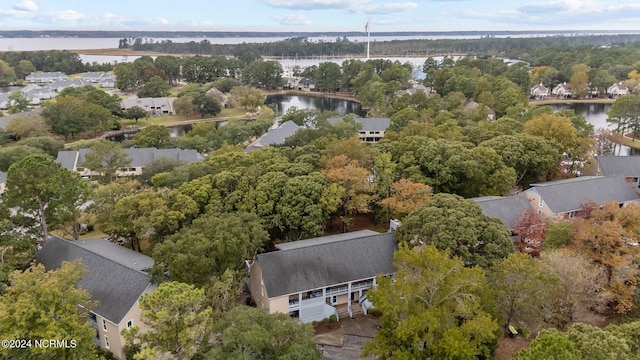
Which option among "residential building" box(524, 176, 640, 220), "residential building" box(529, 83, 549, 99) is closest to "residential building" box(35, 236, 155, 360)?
"residential building" box(524, 176, 640, 220)

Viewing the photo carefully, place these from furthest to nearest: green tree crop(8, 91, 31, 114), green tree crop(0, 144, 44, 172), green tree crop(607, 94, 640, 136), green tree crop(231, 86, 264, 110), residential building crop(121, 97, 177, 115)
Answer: green tree crop(231, 86, 264, 110) < residential building crop(121, 97, 177, 115) < green tree crop(8, 91, 31, 114) < green tree crop(607, 94, 640, 136) < green tree crop(0, 144, 44, 172)

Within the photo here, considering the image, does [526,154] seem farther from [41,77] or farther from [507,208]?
[41,77]

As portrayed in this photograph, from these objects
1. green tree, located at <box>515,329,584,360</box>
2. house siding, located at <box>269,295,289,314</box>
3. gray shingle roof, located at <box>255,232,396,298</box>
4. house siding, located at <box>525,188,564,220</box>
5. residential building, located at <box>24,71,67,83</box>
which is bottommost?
house siding, located at <box>269,295,289,314</box>

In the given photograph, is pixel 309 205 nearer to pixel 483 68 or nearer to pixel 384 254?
pixel 384 254

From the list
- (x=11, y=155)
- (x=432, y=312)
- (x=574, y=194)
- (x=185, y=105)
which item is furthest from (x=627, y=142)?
(x=11, y=155)

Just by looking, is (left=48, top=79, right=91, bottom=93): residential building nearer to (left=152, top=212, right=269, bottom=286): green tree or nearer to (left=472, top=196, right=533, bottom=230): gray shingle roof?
(left=152, top=212, right=269, bottom=286): green tree

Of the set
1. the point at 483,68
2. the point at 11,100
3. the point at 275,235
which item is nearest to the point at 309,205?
the point at 275,235
